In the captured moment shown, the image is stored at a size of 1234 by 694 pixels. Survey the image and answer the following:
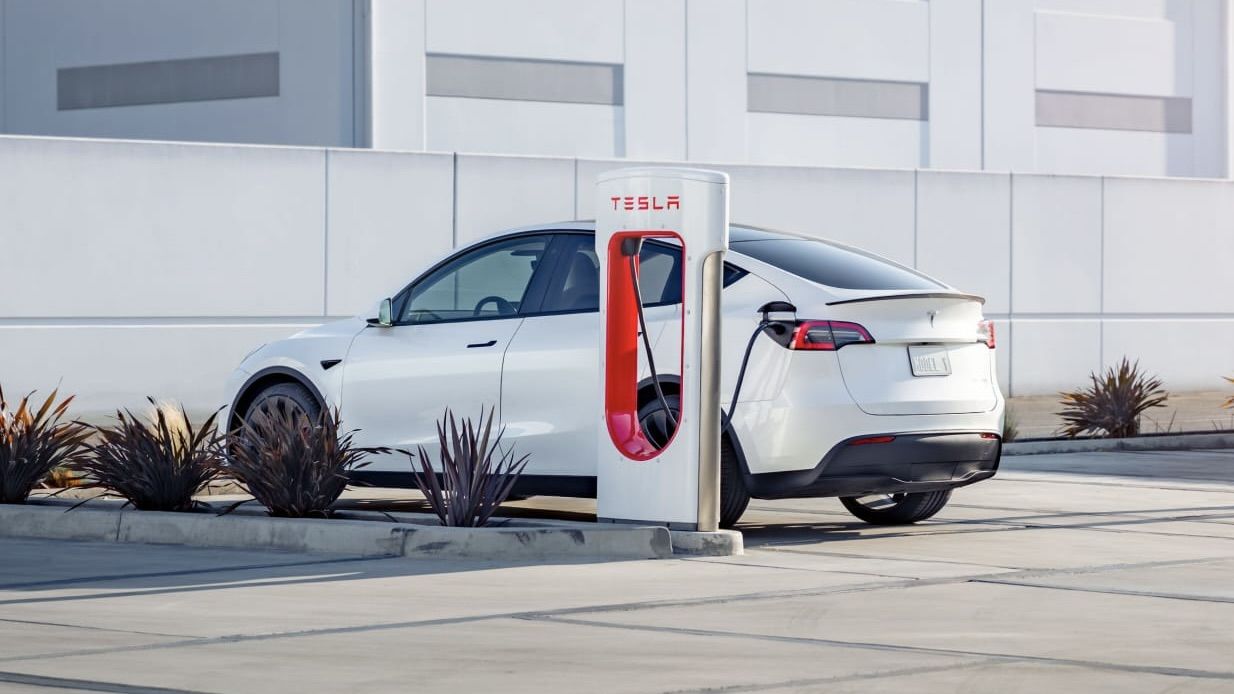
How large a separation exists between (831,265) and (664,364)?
1.08 meters

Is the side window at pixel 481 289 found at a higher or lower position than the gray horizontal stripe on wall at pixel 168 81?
lower

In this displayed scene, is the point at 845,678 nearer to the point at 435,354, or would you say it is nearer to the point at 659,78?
the point at 435,354

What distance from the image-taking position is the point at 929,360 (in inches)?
414

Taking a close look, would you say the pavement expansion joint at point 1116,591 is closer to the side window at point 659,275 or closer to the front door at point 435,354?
the side window at point 659,275

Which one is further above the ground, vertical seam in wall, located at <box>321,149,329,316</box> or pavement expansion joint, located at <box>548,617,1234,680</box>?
vertical seam in wall, located at <box>321,149,329,316</box>

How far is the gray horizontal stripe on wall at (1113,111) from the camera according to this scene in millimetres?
36844

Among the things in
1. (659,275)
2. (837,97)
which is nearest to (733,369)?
(659,275)

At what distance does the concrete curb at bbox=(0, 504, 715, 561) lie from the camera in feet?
32.1

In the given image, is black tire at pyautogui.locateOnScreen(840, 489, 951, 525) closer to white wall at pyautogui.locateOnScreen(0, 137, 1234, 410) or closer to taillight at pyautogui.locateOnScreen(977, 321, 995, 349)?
taillight at pyautogui.locateOnScreen(977, 321, 995, 349)

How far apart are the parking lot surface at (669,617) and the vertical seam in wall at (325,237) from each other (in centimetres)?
1145

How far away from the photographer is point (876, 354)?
33.7 ft

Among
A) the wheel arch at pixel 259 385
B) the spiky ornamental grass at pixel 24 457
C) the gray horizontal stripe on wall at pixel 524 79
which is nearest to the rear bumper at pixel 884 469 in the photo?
the wheel arch at pixel 259 385

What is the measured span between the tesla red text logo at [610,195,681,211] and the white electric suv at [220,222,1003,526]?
0.57m

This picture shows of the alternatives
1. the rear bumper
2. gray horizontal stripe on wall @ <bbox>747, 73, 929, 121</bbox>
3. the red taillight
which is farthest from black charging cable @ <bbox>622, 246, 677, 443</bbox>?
gray horizontal stripe on wall @ <bbox>747, 73, 929, 121</bbox>
